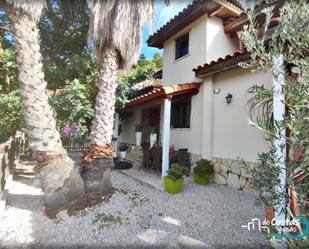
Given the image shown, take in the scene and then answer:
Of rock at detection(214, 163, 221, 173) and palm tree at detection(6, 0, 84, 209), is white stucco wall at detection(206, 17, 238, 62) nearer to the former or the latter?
rock at detection(214, 163, 221, 173)

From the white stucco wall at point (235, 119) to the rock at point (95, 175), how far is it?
4.67m

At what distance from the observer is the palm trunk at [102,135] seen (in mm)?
7137

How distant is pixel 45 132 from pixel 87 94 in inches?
226

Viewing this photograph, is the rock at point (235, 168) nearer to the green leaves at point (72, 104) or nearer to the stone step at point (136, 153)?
the stone step at point (136, 153)

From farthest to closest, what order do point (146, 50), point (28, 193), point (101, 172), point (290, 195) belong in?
point (146, 50) → point (28, 193) → point (101, 172) → point (290, 195)

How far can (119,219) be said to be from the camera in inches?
237

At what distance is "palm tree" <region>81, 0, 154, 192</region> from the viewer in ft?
23.0

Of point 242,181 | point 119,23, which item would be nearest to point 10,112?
point 119,23

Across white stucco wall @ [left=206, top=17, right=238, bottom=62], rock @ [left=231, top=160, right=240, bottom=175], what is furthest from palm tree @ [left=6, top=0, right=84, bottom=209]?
white stucco wall @ [left=206, top=17, right=238, bottom=62]

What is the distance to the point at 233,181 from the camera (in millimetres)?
8992

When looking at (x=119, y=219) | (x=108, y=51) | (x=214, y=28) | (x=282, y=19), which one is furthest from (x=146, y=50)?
(x=282, y=19)

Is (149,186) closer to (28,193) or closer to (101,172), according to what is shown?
(101,172)

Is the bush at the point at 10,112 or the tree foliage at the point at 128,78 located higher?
the tree foliage at the point at 128,78

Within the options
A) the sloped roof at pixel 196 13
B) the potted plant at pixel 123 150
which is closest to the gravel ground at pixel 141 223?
the potted plant at pixel 123 150
